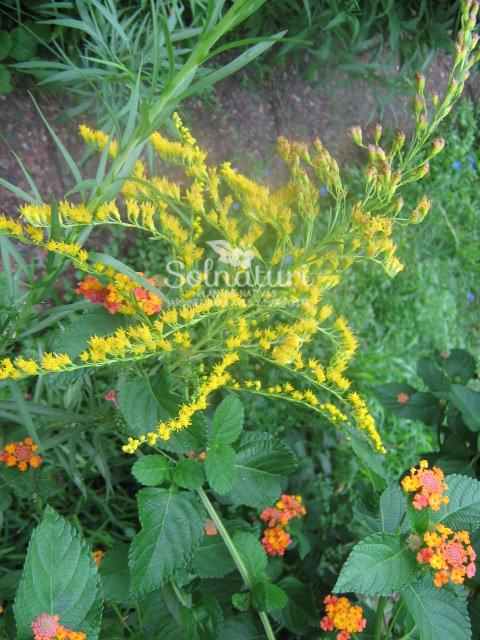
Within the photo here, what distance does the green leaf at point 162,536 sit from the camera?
94 centimetres

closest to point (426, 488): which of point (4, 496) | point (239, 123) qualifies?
point (4, 496)

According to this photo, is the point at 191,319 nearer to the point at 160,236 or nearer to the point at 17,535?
the point at 160,236

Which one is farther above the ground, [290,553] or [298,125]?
[298,125]

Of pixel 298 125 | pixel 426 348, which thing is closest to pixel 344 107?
pixel 298 125

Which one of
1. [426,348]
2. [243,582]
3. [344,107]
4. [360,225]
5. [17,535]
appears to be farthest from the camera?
[344,107]

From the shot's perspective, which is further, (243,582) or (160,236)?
(243,582)

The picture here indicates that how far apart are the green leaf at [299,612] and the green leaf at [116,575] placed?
1.10ft

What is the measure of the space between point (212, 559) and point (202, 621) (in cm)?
13

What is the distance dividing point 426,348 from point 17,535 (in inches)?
75.0

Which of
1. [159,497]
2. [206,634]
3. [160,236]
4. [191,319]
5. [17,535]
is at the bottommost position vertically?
[17,535]

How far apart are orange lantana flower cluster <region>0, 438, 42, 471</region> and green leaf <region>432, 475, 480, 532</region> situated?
2.57ft

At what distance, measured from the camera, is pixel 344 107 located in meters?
3.08

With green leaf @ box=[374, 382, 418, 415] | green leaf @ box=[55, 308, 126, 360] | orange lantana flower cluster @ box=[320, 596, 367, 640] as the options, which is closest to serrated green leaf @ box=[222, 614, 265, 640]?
orange lantana flower cluster @ box=[320, 596, 367, 640]

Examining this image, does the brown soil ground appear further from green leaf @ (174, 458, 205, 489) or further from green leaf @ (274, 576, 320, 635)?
green leaf @ (274, 576, 320, 635)
